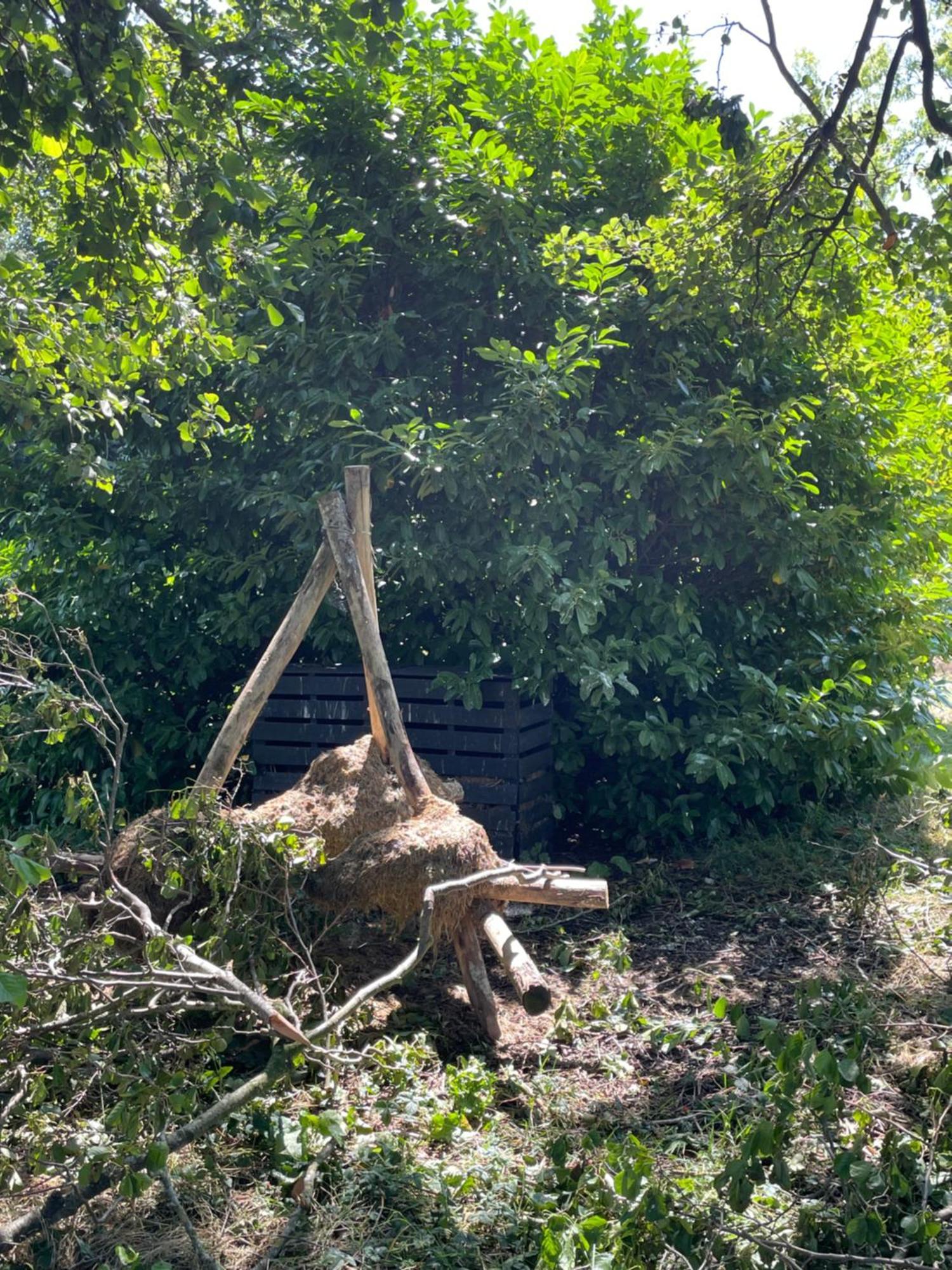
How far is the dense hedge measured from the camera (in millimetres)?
5910

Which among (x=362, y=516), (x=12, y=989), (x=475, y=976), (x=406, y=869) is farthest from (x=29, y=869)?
(x=362, y=516)

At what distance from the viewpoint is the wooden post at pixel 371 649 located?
4.71m

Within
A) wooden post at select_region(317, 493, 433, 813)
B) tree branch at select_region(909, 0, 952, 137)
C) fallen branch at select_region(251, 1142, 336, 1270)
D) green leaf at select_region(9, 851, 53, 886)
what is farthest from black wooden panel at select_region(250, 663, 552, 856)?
green leaf at select_region(9, 851, 53, 886)

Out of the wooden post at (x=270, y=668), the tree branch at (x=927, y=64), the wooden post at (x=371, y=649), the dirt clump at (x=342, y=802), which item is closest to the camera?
the tree branch at (x=927, y=64)

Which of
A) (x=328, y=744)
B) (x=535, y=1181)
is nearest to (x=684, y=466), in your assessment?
(x=328, y=744)

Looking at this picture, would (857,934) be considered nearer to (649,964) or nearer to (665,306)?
(649,964)

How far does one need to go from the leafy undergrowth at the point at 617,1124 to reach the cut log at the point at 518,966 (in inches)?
12.8

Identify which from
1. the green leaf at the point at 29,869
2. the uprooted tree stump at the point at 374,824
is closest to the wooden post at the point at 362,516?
the uprooted tree stump at the point at 374,824

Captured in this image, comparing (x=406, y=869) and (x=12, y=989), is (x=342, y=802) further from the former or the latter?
(x=12, y=989)

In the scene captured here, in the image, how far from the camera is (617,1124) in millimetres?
3703

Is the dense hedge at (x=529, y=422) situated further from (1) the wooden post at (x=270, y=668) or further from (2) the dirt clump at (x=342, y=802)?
(2) the dirt clump at (x=342, y=802)

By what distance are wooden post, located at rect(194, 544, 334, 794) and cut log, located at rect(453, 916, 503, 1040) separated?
1.31 meters

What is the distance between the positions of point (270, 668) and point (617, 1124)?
240 centimetres

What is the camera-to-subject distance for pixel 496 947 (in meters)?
4.13
